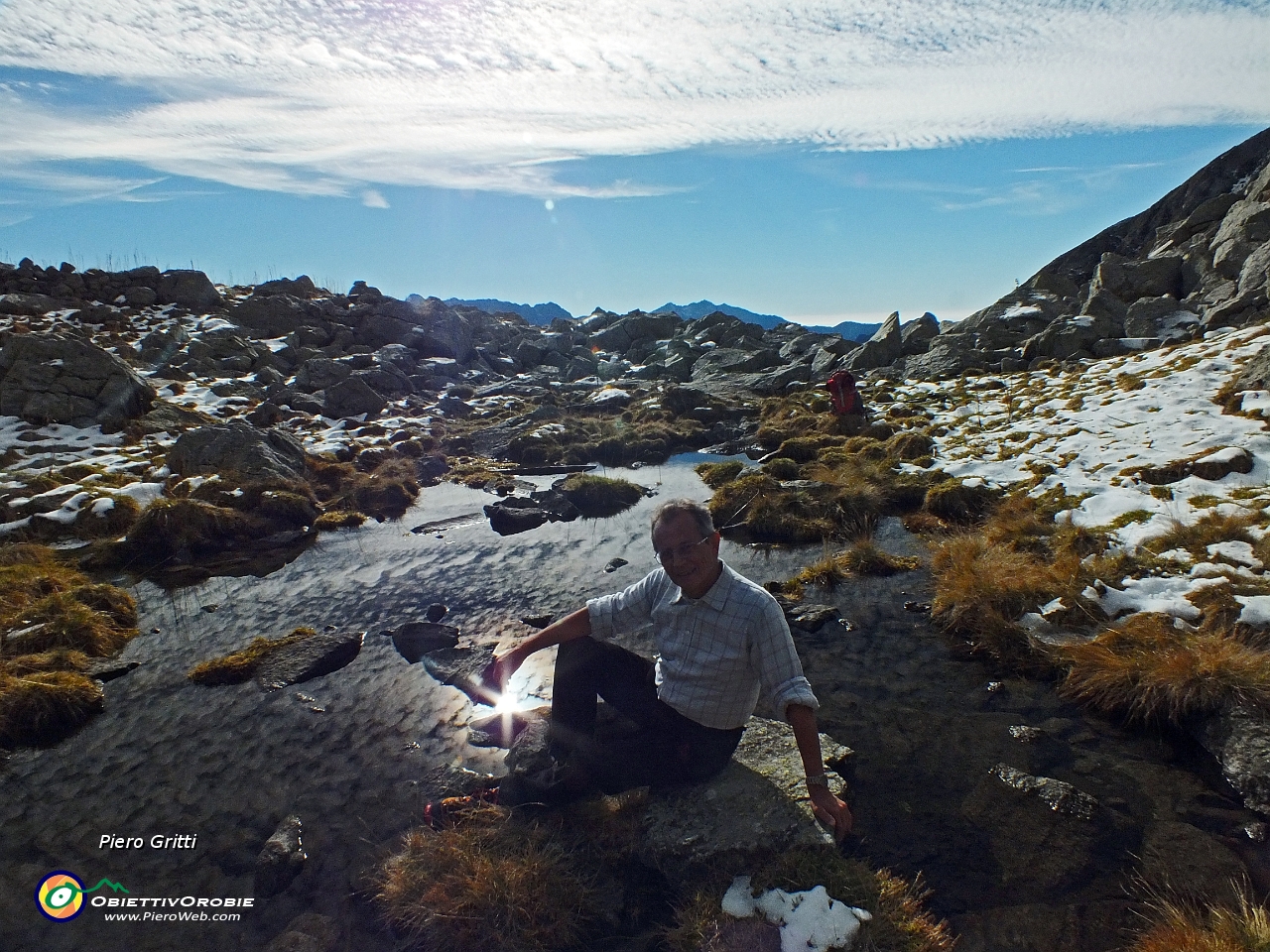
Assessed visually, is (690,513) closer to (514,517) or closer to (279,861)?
(279,861)

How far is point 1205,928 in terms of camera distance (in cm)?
383

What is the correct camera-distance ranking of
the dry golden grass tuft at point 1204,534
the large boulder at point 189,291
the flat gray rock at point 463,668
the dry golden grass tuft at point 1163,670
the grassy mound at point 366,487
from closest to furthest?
the dry golden grass tuft at point 1163,670
the flat gray rock at point 463,668
the dry golden grass tuft at point 1204,534
the grassy mound at point 366,487
the large boulder at point 189,291

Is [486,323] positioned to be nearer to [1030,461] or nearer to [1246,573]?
[1030,461]

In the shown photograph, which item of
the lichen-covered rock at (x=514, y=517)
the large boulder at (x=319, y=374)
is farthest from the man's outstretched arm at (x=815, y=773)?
the large boulder at (x=319, y=374)

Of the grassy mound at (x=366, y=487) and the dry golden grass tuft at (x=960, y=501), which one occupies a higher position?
the dry golden grass tuft at (x=960, y=501)

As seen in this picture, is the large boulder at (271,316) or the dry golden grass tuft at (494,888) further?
the large boulder at (271,316)

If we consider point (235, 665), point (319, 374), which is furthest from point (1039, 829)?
point (319, 374)

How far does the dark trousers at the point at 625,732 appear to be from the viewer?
5.13 meters

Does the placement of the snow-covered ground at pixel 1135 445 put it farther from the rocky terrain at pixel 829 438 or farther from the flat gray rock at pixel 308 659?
the flat gray rock at pixel 308 659

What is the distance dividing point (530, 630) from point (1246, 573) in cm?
928

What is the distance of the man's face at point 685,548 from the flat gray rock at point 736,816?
189cm

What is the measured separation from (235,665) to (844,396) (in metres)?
20.7

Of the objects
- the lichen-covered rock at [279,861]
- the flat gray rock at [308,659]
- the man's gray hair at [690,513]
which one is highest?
the man's gray hair at [690,513]

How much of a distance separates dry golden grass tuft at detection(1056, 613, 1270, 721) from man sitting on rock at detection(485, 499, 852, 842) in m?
3.85
